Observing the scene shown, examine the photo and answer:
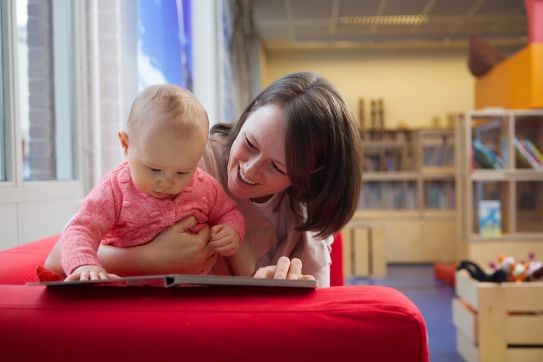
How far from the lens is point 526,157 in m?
4.78

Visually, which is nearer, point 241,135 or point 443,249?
point 241,135

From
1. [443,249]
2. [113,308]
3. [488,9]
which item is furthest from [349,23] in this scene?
[113,308]

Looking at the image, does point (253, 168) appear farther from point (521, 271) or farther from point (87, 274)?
point (521, 271)

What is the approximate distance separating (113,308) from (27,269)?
45cm

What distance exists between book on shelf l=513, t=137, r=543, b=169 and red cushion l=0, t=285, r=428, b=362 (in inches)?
173

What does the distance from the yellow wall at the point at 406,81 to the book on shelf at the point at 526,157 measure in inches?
169

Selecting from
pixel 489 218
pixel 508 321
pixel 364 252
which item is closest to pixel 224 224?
pixel 508 321

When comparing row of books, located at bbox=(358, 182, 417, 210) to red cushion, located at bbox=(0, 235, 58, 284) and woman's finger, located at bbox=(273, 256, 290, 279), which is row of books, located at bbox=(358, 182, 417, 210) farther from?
woman's finger, located at bbox=(273, 256, 290, 279)

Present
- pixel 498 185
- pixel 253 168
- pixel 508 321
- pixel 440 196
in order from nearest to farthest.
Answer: pixel 253 168
pixel 508 321
pixel 498 185
pixel 440 196

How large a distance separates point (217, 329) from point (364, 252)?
5279mm

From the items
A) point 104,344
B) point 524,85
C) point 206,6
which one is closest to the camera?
point 104,344

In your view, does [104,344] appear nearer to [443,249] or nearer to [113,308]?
[113,308]

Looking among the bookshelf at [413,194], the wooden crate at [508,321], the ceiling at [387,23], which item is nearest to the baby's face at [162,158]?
the wooden crate at [508,321]

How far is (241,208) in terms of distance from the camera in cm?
143
